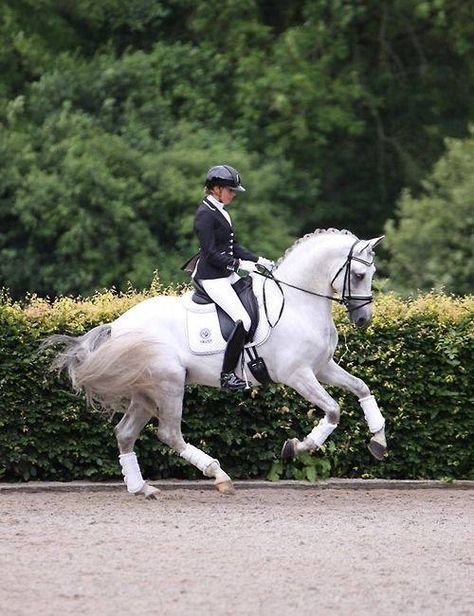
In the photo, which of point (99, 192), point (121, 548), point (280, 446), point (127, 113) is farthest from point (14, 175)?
point (121, 548)

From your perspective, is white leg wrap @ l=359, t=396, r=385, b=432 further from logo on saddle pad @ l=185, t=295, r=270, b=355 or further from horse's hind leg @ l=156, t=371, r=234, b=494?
horse's hind leg @ l=156, t=371, r=234, b=494

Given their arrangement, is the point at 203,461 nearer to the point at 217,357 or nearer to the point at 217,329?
the point at 217,357

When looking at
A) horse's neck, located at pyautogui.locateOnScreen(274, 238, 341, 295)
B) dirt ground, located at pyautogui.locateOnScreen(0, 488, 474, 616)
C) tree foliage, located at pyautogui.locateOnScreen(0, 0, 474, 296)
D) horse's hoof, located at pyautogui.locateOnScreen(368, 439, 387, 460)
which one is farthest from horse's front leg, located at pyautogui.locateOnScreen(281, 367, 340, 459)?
tree foliage, located at pyautogui.locateOnScreen(0, 0, 474, 296)

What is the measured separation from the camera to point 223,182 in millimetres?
11125

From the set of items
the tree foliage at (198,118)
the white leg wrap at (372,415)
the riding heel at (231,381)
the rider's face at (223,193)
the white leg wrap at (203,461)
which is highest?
the tree foliage at (198,118)

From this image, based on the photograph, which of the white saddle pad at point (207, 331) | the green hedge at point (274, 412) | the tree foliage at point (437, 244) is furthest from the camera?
the tree foliage at point (437, 244)

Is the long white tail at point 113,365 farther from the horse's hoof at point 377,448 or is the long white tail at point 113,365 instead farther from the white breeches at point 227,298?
the horse's hoof at point 377,448

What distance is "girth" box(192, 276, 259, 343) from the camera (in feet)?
36.0

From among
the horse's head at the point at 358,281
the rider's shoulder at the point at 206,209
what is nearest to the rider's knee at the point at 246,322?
the horse's head at the point at 358,281

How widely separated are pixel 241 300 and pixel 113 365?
3.58 ft

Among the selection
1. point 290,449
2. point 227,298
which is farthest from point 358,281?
point 290,449

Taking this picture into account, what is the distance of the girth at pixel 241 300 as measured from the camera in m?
11.0

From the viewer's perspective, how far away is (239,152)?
2319 cm

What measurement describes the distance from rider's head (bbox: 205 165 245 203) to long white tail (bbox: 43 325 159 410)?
1.22 metres
